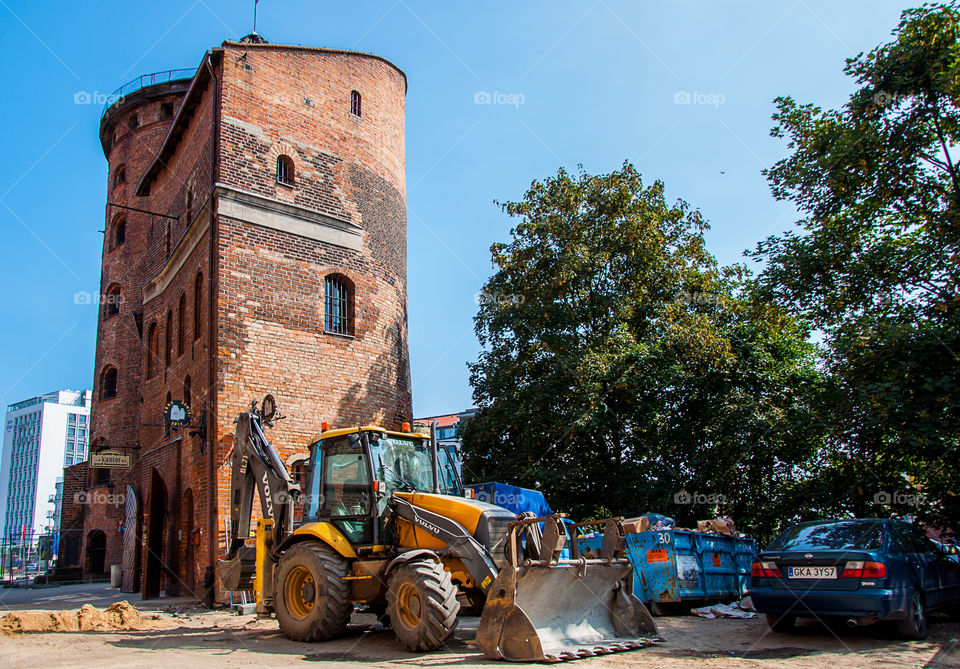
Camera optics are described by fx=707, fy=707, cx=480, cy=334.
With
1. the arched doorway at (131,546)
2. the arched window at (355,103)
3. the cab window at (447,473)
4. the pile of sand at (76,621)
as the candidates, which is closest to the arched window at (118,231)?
the arched doorway at (131,546)

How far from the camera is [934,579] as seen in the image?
28.1ft

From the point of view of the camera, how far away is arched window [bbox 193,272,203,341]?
1698 centimetres

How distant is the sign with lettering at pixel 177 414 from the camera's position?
16.2 m

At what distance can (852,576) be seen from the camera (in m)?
7.64

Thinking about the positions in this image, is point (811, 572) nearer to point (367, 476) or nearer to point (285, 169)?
point (367, 476)

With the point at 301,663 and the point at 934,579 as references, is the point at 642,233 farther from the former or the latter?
the point at 301,663

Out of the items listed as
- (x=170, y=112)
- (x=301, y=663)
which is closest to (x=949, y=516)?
(x=301, y=663)

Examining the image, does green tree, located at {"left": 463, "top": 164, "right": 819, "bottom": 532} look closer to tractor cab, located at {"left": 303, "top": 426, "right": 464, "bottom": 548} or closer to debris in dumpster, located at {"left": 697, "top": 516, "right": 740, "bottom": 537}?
debris in dumpster, located at {"left": 697, "top": 516, "right": 740, "bottom": 537}

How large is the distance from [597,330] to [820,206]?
309 inches

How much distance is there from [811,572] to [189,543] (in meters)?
13.8

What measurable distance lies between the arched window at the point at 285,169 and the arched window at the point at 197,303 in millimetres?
3097

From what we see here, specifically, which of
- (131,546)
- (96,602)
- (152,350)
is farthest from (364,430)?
(152,350)

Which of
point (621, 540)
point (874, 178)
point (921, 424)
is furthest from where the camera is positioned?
point (874, 178)

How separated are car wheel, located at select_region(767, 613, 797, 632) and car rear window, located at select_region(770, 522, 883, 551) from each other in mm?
843
